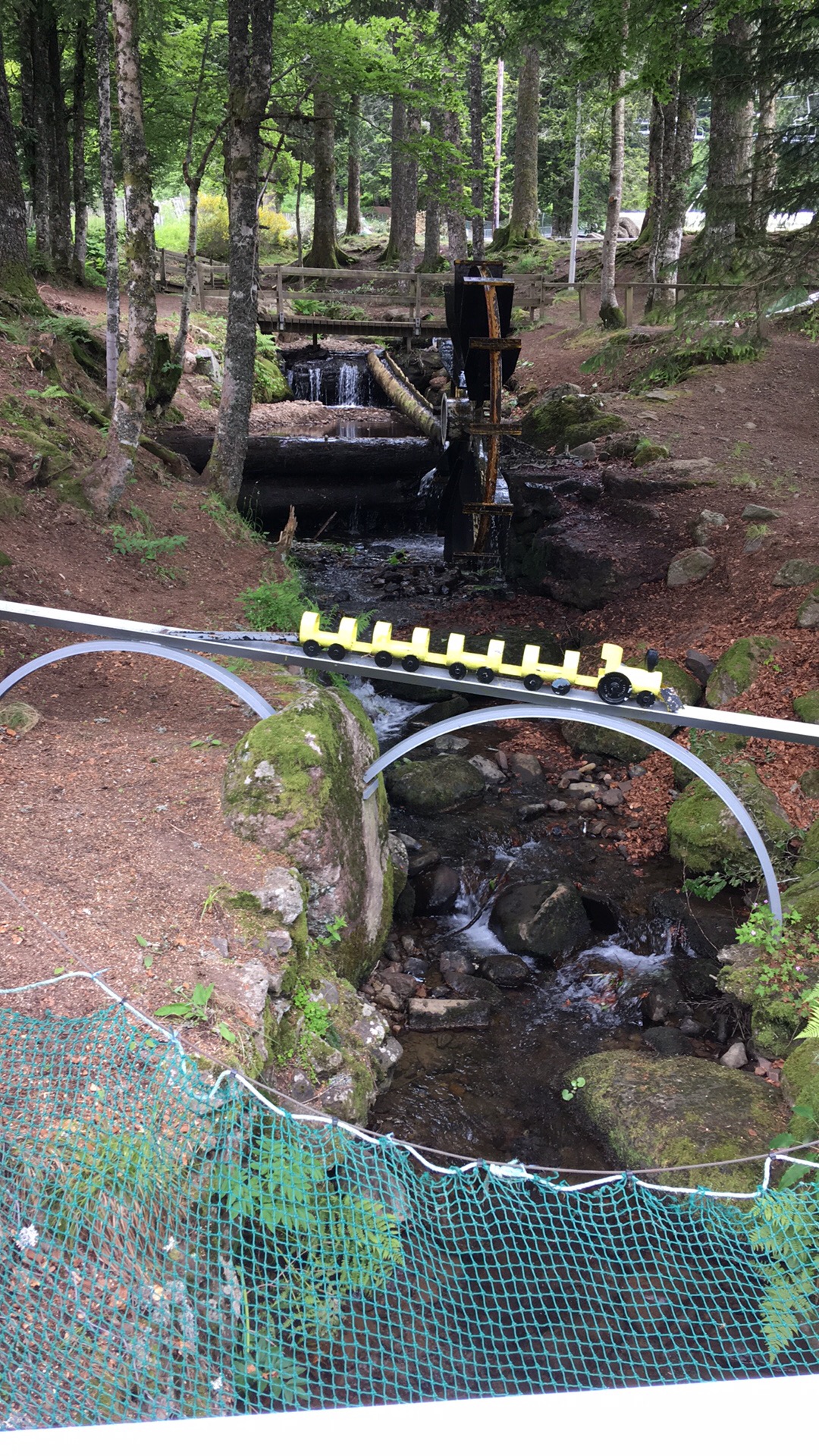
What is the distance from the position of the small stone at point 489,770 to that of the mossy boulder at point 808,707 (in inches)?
109

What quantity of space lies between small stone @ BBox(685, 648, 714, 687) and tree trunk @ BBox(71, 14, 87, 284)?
1553 cm

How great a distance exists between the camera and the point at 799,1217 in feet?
12.4

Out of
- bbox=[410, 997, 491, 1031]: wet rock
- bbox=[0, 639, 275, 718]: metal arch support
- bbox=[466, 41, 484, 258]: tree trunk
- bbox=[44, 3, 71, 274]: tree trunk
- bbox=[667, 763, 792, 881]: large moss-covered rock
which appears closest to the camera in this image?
bbox=[0, 639, 275, 718]: metal arch support

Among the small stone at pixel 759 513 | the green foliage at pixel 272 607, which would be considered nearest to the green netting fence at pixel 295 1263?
the green foliage at pixel 272 607

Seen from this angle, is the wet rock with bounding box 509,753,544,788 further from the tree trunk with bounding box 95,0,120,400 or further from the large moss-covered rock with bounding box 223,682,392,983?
the tree trunk with bounding box 95,0,120,400

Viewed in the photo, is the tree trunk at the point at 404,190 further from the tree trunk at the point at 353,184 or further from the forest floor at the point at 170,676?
the forest floor at the point at 170,676

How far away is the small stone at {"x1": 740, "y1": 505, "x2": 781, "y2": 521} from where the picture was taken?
1145cm


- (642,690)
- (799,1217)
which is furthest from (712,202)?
(799,1217)

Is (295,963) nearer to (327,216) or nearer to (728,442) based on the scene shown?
(728,442)

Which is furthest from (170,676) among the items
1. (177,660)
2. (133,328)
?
(133,328)

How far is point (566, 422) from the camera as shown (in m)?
17.2

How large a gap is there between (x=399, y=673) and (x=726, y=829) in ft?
11.9

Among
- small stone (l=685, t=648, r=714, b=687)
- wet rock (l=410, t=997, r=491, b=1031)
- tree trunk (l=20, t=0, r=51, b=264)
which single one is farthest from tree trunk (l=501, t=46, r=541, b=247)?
wet rock (l=410, t=997, r=491, b=1031)

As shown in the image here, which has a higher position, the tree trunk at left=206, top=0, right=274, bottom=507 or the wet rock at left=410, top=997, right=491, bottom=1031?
the tree trunk at left=206, top=0, right=274, bottom=507
